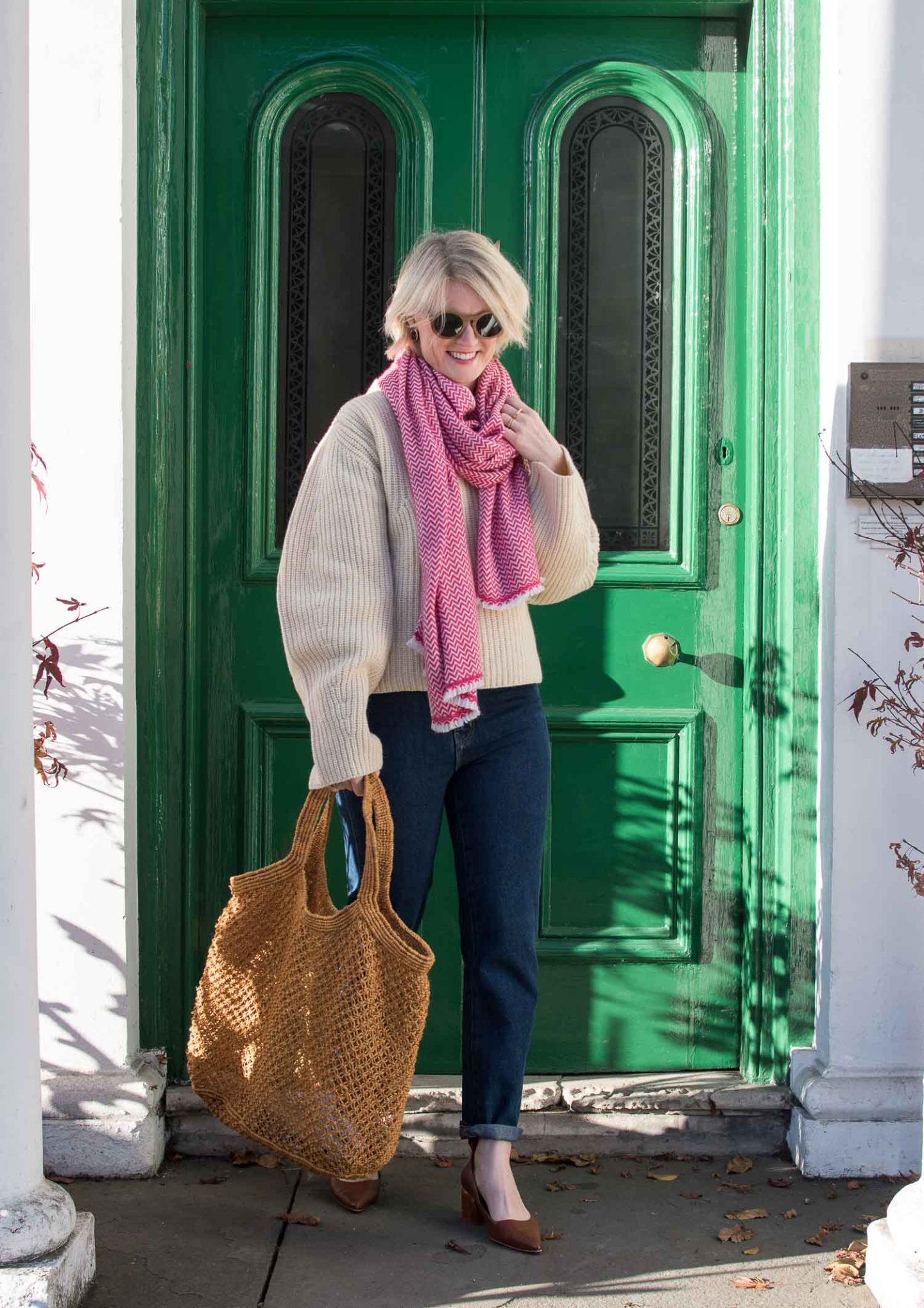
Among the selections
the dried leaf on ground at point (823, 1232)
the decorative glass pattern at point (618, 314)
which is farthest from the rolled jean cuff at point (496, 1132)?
the decorative glass pattern at point (618, 314)

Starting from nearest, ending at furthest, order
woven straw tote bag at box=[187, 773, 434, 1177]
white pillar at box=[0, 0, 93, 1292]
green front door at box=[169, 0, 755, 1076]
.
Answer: white pillar at box=[0, 0, 93, 1292] → woven straw tote bag at box=[187, 773, 434, 1177] → green front door at box=[169, 0, 755, 1076]

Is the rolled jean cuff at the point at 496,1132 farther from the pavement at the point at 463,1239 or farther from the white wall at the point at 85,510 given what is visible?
the white wall at the point at 85,510

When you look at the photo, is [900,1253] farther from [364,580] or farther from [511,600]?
[364,580]

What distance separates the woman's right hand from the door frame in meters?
0.76

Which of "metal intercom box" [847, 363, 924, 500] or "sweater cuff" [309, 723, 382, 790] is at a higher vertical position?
"metal intercom box" [847, 363, 924, 500]

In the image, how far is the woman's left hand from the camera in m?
2.70

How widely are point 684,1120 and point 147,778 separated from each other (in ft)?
5.08

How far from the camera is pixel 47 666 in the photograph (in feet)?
9.64

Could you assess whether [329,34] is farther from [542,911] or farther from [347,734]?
[542,911]

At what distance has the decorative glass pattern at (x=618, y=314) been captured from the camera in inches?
132

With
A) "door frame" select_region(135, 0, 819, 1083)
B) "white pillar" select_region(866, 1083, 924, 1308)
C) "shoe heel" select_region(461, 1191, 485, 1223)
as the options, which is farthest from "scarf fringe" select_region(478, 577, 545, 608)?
"white pillar" select_region(866, 1083, 924, 1308)

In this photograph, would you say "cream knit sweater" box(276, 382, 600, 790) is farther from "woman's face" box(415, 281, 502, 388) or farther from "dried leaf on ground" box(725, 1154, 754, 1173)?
"dried leaf on ground" box(725, 1154, 754, 1173)

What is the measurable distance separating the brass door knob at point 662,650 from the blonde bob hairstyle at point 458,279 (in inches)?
37.7

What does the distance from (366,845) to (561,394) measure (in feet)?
4.57
